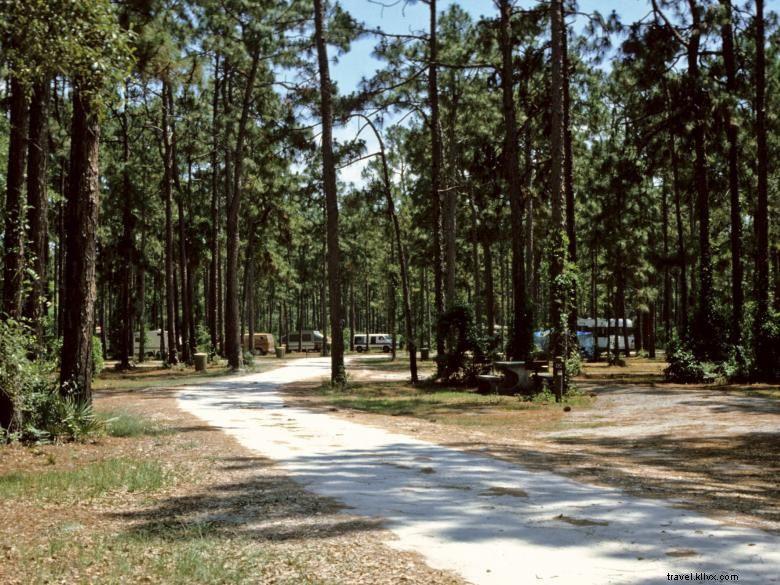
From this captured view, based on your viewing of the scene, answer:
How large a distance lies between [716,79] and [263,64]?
18383 millimetres

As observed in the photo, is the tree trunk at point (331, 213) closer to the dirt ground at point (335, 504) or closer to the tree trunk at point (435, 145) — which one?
the tree trunk at point (435, 145)

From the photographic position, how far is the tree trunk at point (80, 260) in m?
11.5

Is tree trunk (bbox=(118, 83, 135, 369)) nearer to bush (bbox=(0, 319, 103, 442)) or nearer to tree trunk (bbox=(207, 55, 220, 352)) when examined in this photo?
tree trunk (bbox=(207, 55, 220, 352))

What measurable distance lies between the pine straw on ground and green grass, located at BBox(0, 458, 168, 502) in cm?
13

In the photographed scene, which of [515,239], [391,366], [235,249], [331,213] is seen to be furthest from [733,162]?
[391,366]

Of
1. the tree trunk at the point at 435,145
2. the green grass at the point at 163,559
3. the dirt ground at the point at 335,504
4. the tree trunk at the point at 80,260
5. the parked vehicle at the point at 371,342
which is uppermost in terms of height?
the tree trunk at the point at 435,145

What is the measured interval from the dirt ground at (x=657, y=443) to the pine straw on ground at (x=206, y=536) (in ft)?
10.1

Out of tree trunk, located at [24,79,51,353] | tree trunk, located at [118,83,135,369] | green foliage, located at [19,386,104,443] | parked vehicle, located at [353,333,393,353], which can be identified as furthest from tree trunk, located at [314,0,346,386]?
parked vehicle, located at [353,333,393,353]

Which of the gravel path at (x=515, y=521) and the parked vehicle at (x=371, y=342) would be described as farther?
the parked vehicle at (x=371, y=342)

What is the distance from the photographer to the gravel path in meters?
4.66

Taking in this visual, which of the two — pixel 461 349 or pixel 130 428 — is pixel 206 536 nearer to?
pixel 130 428

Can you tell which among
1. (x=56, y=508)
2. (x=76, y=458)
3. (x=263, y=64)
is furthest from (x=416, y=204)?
(x=56, y=508)

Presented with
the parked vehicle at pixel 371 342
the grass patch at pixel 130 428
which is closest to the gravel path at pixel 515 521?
the grass patch at pixel 130 428

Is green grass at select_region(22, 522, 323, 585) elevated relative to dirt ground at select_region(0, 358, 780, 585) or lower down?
elevated
